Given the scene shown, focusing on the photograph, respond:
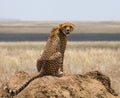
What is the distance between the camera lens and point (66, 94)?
710cm

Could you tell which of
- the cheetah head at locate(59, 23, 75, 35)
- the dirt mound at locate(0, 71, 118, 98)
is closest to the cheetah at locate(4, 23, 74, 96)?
the cheetah head at locate(59, 23, 75, 35)

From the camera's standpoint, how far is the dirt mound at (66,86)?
276 inches

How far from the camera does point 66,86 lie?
283 inches

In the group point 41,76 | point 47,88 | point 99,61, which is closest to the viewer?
point 47,88

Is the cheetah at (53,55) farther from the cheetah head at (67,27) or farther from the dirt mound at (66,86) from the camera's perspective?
the dirt mound at (66,86)

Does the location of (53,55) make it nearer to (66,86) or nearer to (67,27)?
(67,27)

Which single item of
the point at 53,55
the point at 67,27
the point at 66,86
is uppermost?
the point at 67,27

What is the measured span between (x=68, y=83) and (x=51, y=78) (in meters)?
0.30

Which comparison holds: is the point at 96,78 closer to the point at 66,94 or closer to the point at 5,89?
the point at 66,94

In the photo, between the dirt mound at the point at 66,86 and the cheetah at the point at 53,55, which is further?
the cheetah at the point at 53,55

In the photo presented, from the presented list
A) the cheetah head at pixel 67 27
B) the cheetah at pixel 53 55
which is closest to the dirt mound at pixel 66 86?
the cheetah at pixel 53 55

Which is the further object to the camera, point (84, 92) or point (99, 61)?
point (99, 61)

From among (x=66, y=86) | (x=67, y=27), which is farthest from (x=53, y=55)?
(x=66, y=86)

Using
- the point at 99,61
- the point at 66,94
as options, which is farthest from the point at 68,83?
the point at 99,61
